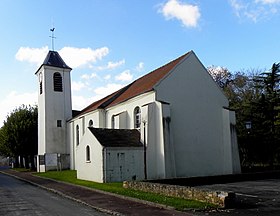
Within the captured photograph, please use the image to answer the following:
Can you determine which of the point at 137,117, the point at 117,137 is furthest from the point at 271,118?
the point at 117,137

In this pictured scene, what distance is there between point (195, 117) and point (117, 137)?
717cm

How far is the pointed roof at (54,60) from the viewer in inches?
1891

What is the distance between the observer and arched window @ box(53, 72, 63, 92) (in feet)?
157

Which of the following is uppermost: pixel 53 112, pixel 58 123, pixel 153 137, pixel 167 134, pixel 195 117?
pixel 53 112

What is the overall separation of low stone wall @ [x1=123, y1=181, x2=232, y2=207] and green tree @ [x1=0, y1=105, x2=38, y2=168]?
36639mm

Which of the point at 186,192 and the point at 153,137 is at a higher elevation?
the point at 153,137

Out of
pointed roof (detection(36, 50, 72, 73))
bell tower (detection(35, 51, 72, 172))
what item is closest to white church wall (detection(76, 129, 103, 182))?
bell tower (detection(35, 51, 72, 172))

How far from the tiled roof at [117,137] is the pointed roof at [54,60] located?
22293 mm

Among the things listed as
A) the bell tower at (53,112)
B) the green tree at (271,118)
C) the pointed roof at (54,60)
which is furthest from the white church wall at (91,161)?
the pointed roof at (54,60)

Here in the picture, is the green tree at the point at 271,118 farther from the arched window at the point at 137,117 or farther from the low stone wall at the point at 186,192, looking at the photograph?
the low stone wall at the point at 186,192

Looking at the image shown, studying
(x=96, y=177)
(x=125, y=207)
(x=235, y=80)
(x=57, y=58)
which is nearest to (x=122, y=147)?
(x=96, y=177)

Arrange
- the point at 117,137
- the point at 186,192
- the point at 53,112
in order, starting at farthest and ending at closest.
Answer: the point at 53,112 < the point at 117,137 < the point at 186,192

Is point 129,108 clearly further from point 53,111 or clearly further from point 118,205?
point 118,205

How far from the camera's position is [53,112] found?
4719 cm
